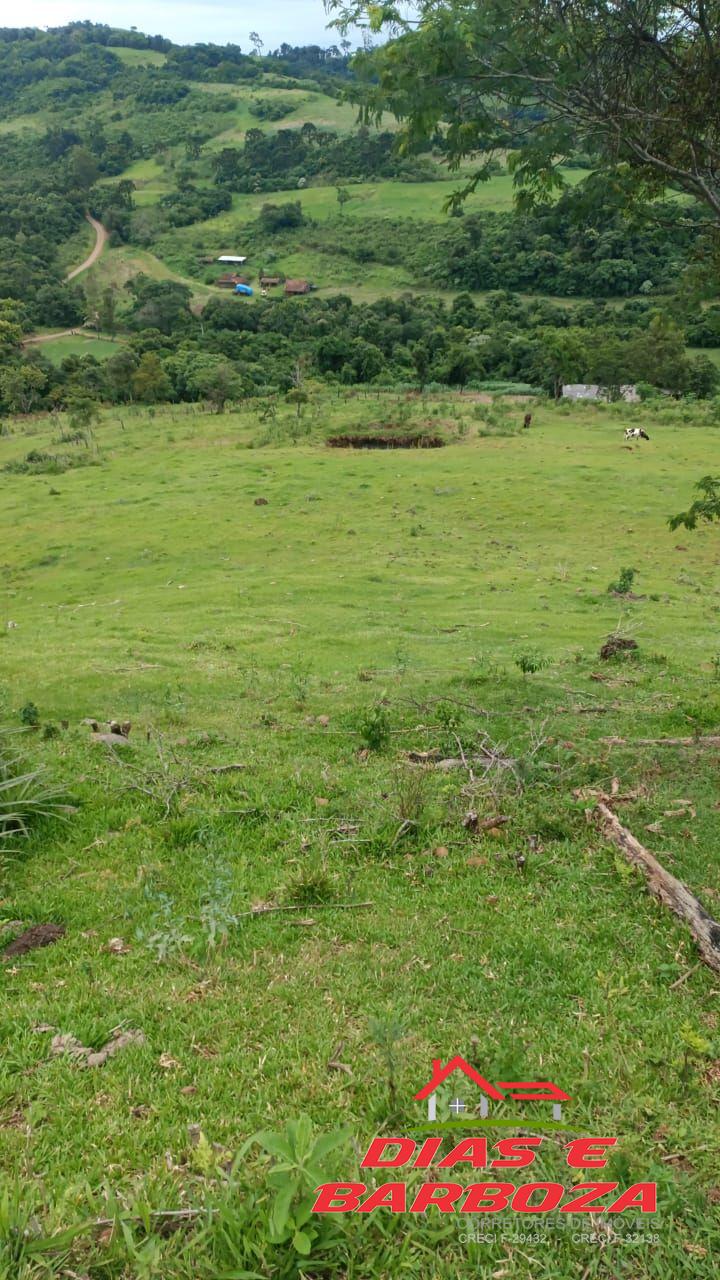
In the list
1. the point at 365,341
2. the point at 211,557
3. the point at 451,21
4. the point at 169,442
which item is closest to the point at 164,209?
the point at 365,341

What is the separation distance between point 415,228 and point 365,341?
51.5 meters

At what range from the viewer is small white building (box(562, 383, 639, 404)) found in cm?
5281

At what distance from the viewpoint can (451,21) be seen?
5801 millimetres

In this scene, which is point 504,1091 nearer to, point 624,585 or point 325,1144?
point 325,1144

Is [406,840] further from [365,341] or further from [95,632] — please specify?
[365,341]

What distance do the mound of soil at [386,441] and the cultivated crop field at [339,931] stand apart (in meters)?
26.5

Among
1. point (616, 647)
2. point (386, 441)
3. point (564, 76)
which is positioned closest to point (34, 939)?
point (564, 76)

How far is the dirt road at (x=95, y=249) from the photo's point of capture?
345ft

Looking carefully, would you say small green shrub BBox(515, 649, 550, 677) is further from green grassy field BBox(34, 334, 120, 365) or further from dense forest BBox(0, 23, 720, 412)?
green grassy field BBox(34, 334, 120, 365)

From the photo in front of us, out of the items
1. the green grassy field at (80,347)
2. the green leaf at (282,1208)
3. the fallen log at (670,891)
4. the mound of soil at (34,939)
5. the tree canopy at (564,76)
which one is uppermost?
the tree canopy at (564,76)

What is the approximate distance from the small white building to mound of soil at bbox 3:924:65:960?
52.8 m

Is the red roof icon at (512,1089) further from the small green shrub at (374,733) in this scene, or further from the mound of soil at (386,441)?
the mound of soil at (386,441)

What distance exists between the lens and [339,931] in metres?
4.90

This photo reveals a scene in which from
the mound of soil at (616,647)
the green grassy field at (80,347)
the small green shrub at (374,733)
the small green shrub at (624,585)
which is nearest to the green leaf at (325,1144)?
the small green shrub at (374,733)
